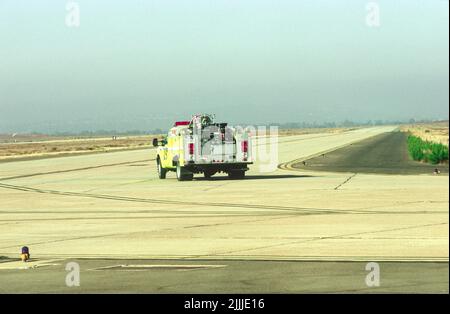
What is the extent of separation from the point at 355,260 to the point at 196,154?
2196 centimetres

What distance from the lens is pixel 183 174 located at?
1442 inches

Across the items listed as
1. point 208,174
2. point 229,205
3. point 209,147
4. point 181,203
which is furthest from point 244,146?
point 229,205

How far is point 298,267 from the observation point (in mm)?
13016

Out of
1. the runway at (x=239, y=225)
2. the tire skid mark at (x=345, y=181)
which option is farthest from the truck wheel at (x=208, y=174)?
the tire skid mark at (x=345, y=181)

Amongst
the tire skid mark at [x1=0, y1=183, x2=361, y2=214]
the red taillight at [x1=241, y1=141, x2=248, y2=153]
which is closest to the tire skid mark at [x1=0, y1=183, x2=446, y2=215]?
the tire skid mark at [x1=0, y1=183, x2=361, y2=214]

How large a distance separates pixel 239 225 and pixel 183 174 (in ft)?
56.8

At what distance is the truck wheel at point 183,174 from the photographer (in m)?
36.3

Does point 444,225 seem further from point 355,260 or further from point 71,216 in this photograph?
point 71,216

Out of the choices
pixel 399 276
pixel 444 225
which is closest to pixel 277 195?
pixel 444 225

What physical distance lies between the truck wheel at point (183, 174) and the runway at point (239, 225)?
1209 mm

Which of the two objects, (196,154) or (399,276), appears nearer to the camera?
(399,276)

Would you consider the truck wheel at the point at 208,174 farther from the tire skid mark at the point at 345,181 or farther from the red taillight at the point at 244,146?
the tire skid mark at the point at 345,181

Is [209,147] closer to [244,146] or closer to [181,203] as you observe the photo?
[244,146]
